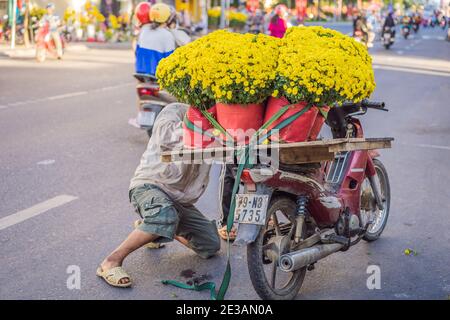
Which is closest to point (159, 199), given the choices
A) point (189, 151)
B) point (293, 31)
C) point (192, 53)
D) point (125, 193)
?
point (189, 151)

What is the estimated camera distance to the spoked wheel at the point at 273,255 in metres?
3.83

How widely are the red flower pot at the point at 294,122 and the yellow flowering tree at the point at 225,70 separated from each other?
0.08 meters

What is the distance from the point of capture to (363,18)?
27078mm

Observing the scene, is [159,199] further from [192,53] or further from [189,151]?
[192,53]

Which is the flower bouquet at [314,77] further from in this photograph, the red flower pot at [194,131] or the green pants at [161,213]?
the green pants at [161,213]

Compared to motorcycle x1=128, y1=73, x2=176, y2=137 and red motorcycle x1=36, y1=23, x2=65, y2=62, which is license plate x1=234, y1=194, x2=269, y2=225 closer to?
motorcycle x1=128, y1=73, x2=176, y2=137

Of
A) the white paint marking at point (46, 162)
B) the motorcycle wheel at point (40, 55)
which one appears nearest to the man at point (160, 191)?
the white paint marking at point (46, 162)

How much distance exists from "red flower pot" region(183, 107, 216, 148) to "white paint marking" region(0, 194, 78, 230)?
7.00ft

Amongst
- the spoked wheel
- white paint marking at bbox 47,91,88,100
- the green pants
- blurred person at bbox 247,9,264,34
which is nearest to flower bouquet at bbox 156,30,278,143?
the spoked wheel

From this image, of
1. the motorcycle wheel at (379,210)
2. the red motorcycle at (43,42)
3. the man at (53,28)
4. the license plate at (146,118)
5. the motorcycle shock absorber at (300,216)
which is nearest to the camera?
the motorcycle shock absorber at (300,216)

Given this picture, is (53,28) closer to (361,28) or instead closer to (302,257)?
(361,28)

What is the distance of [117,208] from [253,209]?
2430 mm

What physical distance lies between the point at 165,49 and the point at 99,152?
1432 millimetres

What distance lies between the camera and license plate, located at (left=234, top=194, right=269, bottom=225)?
3.77 m
